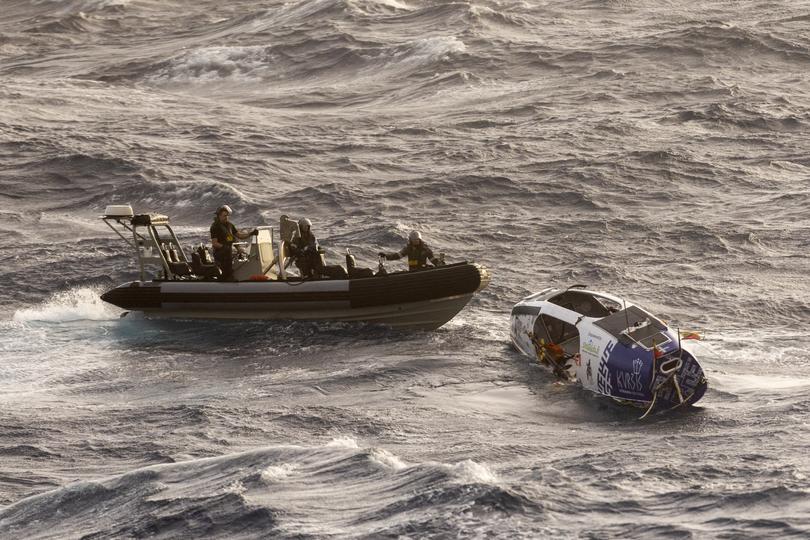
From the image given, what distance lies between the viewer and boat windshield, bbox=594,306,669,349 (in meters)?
18.6

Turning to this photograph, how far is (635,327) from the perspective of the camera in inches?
746

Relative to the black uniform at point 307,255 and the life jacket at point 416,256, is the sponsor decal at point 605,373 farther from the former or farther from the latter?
the black uniform at point 307,255

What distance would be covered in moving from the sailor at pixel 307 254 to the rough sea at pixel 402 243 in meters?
1.07

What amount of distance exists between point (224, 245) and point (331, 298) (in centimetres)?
229

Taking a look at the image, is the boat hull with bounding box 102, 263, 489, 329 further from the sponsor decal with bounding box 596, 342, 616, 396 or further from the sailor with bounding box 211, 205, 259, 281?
the sponsor decal with bounding box 596, 342, 616, 396

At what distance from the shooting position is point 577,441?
16828mm

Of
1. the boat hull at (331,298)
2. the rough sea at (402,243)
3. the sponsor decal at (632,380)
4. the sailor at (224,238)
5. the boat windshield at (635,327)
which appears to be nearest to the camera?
the rough sea at (402,243)

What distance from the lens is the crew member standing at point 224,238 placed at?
23.2 m

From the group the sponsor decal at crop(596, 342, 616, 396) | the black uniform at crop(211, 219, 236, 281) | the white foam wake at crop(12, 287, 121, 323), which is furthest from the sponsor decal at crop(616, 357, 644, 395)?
the white foam wake at crop(12, 287, 121, 323)

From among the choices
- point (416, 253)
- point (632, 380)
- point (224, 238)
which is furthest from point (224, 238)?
point (632, 380)

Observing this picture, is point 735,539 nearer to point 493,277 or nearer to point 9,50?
point 493,277

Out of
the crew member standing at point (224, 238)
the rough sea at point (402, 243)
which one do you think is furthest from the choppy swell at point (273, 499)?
the crew member standing at point (224, 238)

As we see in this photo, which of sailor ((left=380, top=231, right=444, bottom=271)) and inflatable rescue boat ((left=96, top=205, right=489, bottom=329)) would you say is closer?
inflatable rescue boat ((left=96, top=205, right=489, bottom=329))

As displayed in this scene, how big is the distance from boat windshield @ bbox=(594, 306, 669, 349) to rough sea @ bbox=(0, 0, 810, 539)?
41.2 inches
